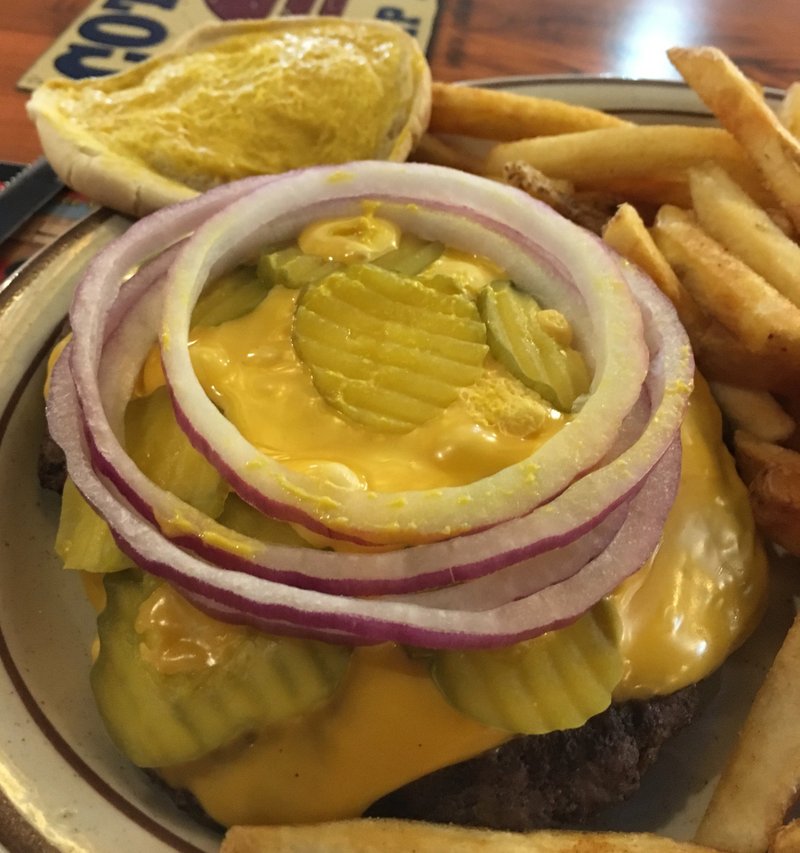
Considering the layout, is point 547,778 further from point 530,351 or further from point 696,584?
point 530,351

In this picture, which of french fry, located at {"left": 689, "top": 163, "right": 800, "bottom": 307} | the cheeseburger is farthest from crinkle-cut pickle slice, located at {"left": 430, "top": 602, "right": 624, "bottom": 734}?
french fry, located at {"left": 689, "top": 163, "right": 800, "bottom": 307}

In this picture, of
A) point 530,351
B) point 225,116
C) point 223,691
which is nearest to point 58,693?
point 223,691

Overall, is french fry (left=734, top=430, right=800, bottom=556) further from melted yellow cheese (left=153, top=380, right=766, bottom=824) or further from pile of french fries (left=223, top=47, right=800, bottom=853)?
melted yellow cheese (left=153, top=380, right=766, bottom=824)

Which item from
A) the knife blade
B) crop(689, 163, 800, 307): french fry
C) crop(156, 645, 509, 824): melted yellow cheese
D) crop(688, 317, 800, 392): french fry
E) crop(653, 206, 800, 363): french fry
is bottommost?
crop(156, 645, 509, 824): melted yellow cheese

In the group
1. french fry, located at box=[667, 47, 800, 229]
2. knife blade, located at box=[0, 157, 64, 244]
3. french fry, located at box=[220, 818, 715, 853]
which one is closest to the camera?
french fry, located at box=[220, 818, 715, 853]

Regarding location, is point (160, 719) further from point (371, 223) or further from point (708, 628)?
point (371, 223)

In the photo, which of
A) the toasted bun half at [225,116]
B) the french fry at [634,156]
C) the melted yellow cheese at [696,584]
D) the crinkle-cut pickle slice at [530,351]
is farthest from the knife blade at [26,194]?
the melted yellow cheese at [696,584]
